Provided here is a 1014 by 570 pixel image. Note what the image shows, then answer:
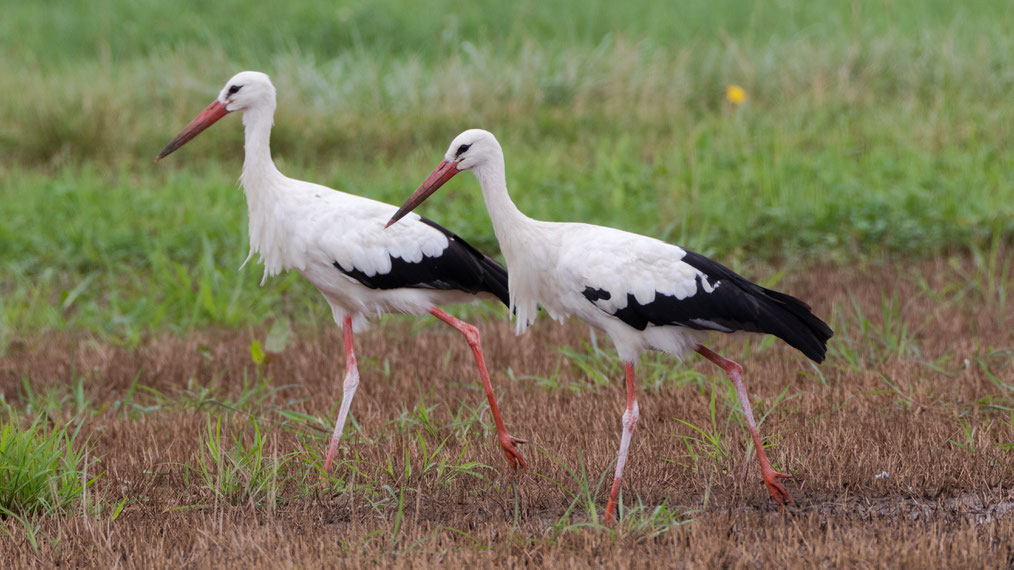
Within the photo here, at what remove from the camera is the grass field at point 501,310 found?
383cm

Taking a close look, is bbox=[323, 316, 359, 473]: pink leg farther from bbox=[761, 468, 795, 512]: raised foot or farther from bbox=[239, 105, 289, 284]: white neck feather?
bbox=[761, 468, 795, 512]: raised foot

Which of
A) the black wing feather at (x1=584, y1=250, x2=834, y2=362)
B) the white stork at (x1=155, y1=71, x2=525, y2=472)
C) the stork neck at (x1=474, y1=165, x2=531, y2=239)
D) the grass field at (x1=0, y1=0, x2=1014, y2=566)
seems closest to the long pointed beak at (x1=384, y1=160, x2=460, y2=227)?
the stork neck at (x1=474, y1=165, x2=531, y2=239)

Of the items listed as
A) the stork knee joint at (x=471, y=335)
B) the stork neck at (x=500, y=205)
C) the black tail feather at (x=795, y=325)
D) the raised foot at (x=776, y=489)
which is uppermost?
the stork neck at (x=500, y=205)

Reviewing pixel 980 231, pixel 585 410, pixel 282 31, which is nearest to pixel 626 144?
pixel 980 231

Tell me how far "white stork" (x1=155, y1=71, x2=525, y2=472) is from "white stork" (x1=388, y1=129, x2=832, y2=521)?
489 mm

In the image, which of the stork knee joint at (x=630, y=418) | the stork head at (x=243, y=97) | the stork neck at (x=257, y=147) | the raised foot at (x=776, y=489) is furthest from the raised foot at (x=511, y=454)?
the stork head at (x=243, y=97)

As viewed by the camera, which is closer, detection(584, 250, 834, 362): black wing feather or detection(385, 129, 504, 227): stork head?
detection(584, 250, 834, 362): black wing feather

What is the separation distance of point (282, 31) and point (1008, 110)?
29.4 feet

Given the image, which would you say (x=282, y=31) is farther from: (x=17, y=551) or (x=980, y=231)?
(x=17, y=551)

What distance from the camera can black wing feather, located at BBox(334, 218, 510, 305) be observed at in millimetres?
4707

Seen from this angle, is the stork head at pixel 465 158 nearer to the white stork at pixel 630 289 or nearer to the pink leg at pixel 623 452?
the white stork at pixel 630 289

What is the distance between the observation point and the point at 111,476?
4.38 meters

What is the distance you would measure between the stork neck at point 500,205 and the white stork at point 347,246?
59cm

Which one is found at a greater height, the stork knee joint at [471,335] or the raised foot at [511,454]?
the stork knee joint at [471,335]
